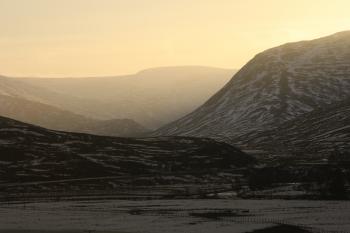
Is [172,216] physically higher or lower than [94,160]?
lower

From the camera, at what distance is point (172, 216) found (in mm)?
74000

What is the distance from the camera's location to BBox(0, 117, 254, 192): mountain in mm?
148875

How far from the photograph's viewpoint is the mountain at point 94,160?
488ft

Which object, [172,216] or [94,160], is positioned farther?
[94,160]

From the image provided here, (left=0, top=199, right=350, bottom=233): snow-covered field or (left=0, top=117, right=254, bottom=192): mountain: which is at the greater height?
(left=0, top=117, right=254, bottom=192): mountain

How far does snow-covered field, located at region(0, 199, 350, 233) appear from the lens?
6278cm

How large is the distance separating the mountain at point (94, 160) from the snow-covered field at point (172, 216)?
47.1 meters

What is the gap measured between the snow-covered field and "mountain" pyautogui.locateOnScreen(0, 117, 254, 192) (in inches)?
1853

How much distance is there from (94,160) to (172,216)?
98.4 metres

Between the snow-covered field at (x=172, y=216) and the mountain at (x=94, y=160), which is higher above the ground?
the mountain at (x=94, y=160)

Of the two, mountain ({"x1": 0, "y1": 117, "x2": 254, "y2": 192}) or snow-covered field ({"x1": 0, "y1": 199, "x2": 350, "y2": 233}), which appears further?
mountain ({"x1": 0, "y1": 117, "x2": 254, "y2": 192})

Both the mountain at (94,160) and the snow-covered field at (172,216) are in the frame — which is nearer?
the snow-covered field at (172,216)

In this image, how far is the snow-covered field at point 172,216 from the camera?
62.8 m

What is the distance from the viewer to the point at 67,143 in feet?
617
